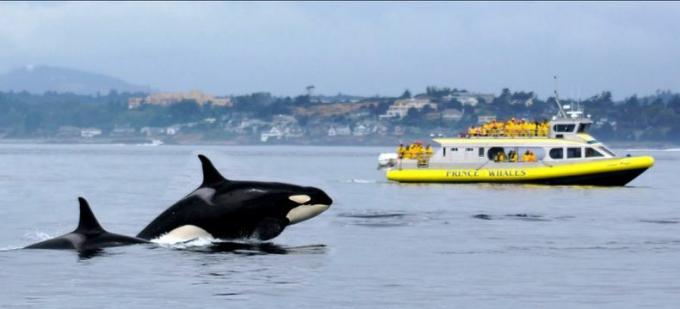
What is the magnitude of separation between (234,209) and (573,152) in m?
45.4

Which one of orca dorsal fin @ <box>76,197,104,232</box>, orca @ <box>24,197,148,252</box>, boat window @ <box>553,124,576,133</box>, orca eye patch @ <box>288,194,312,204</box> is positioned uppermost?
boat window @ <box>553,124,576,133</box>

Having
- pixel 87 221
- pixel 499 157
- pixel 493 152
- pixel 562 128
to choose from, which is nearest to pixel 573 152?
pixel 562 128

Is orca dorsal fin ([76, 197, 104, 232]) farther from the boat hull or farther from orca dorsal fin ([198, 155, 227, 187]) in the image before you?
the boat hull

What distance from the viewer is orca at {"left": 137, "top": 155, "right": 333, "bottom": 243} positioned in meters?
37.4

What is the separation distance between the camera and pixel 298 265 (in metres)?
35.1

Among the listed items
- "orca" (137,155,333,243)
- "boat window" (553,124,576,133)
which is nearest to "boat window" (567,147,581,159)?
"boat window" (553,124,576,133)

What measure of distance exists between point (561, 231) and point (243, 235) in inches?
552

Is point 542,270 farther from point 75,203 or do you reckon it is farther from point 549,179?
point 549,179

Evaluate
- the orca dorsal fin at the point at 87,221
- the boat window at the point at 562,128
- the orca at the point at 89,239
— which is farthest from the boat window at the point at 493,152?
the orca dorsal fin at the point at 87,221

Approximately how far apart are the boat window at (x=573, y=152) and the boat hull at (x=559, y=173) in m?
0.56

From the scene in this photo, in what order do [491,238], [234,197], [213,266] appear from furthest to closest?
1. [491,238]
2. [234,197]
3. [213,266]

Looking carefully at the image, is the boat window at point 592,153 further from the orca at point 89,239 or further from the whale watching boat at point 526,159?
the orca at point 89,239

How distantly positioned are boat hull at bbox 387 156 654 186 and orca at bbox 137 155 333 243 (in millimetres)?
43312

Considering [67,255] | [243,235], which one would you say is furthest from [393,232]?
[67,255]
